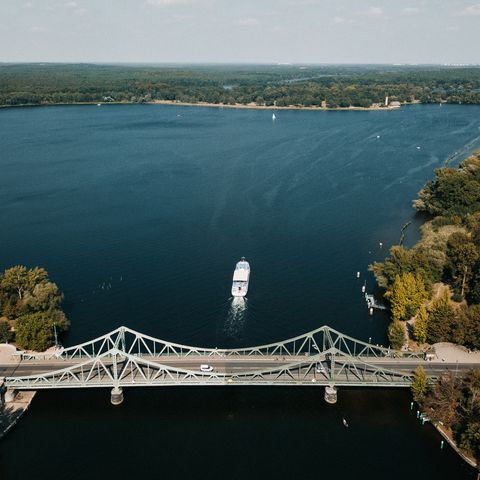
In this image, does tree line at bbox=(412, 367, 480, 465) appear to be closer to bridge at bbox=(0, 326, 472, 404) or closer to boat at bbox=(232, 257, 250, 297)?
bridge at bbox=(0, 326, 472, 404)

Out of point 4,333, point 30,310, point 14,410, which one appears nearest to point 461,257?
point 30,310

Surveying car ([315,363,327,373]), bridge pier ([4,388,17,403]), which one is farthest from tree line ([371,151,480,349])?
bridge pier ([4,388,17,403])

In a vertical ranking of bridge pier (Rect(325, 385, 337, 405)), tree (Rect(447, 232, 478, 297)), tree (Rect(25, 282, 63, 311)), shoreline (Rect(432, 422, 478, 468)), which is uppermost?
tree (Rect(447, 232, 478, 297))

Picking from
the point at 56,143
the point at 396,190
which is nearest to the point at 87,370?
the point at 396,190

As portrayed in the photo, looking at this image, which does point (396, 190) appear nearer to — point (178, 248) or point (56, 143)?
point (178, 248)

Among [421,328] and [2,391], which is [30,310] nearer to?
[2,391]

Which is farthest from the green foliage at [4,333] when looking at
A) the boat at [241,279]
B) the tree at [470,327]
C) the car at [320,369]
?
the tree at [470,327]
